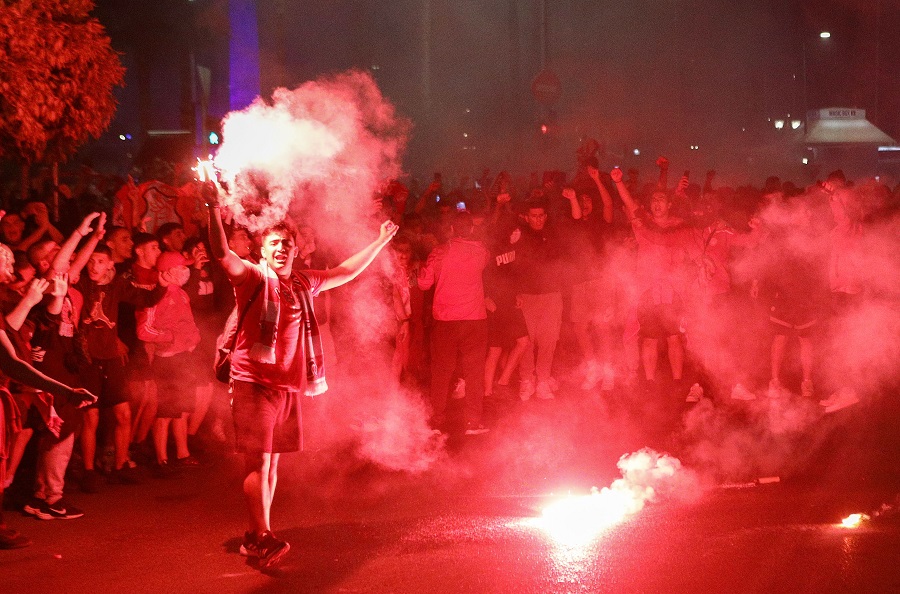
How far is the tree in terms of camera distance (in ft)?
26.5

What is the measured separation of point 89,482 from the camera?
7.32m

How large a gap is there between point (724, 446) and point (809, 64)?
2134cm

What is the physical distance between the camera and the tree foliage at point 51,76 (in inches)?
318

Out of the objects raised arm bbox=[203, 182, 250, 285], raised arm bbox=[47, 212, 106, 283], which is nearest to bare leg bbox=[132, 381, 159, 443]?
raised arm bbox=[47, 212, 106, 283]

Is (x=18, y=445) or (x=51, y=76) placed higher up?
(x=51, y=76)

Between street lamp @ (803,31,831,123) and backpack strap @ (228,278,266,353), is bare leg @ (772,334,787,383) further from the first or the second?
street lamp @ (803,31,831,123)

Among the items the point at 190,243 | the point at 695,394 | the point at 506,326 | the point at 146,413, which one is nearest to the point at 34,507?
the point at 146,413

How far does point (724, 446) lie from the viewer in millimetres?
8258

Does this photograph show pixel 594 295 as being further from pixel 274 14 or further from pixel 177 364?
pixel 274 14

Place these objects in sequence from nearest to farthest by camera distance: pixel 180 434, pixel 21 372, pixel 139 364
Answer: pixel 21 372 < pixel 139 364 < pixel 180 434

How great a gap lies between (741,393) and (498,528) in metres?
5.04

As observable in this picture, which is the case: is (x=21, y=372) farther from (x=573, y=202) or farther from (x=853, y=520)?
(x=573, y=202)

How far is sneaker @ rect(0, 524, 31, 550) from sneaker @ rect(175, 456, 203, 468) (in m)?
2.07

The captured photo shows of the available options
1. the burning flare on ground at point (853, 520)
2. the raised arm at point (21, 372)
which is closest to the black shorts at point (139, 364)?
the raised arm at point (21, 372)
